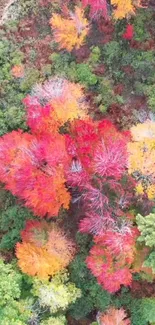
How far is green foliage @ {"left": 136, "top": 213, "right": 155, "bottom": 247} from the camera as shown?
20422 millimetres

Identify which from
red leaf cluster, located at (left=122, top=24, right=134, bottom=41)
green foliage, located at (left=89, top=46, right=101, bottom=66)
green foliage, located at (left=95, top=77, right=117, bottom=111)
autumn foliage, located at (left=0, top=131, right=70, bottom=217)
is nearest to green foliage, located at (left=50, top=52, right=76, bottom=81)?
green foliage, located at (left=89, top=46, right=101, bottom=66)

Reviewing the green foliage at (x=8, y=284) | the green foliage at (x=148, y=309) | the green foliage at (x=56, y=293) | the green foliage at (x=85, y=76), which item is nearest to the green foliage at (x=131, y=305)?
the green foliage at (x=148, y=309)

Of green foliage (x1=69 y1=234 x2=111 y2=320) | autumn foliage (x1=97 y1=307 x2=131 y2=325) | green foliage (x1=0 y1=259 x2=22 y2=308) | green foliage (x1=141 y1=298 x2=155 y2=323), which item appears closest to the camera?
green foliage (x1=0 y1=259 x2=22 y2=308)

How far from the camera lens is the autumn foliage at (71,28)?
975 inches

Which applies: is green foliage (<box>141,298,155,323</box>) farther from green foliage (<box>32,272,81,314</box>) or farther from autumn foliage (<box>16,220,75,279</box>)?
autumn foliage (<box>16,220,75,279</box>)

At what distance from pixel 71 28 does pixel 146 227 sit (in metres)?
9.93

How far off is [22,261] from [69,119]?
6162mm

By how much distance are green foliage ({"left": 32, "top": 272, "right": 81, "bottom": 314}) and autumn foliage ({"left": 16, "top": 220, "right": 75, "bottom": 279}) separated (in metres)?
0.35

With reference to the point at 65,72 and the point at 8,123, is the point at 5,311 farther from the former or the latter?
the point at 65,72

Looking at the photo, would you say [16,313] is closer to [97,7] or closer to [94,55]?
[94,55]

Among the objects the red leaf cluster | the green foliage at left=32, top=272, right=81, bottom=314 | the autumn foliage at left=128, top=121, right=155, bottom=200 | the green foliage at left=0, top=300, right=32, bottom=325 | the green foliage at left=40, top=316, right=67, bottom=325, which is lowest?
the green foliage at left=40, top=316, right=67, bottom=325

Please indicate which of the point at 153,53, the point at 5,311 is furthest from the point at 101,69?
the point at 5,311

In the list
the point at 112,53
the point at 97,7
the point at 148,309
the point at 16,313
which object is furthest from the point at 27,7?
the point at 148,309

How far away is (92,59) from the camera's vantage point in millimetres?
26047
